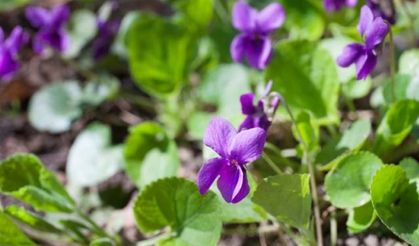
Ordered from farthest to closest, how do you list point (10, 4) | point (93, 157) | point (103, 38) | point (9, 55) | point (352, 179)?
1. point (10, 4)
2. point (103, 38)
3. point (93, 157)
4. point (9, 55)
5. point (352, 179)

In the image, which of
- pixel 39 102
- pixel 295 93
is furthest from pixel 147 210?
pixel 39 102

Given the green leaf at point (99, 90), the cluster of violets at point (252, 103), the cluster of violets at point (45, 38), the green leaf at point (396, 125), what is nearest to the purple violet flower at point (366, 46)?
the cluster of violets at point (252, 103)

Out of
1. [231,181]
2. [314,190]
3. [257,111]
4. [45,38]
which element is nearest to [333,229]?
[314,190]

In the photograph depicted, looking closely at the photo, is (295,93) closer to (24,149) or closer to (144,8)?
(24,149)

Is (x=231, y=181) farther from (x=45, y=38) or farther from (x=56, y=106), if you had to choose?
(x=56, y=106)

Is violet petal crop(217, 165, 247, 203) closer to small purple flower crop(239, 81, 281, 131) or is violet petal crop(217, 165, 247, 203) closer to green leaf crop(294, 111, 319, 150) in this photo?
small purple flower crop(239, 81, 281, 131)

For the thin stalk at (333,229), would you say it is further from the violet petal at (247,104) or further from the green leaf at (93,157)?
the green leaf at (93,157)

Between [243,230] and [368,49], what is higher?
[368,49]
